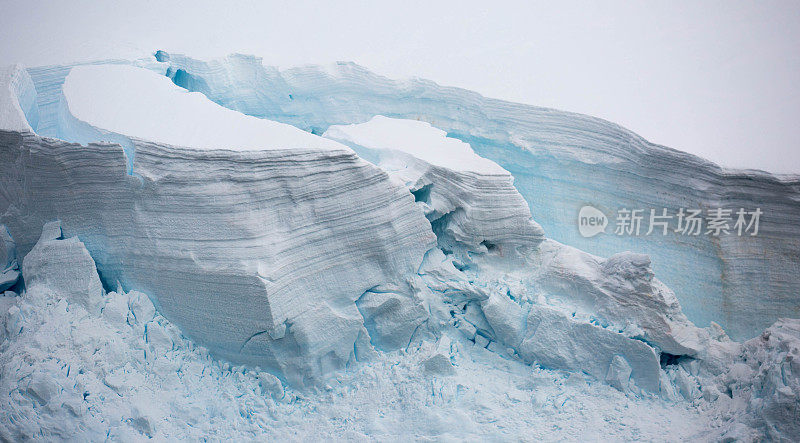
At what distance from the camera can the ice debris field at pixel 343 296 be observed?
2336 mm

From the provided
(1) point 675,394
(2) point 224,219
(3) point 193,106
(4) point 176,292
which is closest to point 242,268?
(2) point 224,219

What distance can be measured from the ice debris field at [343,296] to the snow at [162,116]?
0.02m

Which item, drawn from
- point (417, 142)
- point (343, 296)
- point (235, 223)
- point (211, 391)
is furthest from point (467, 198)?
point (211, 391)

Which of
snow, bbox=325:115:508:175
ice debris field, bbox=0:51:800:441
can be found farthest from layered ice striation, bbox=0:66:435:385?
snow, bbox=325:115:508:175

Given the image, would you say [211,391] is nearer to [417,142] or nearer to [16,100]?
[417,142]

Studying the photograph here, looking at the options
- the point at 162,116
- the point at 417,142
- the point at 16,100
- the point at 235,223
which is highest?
the point at 417,142

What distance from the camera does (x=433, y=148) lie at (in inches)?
123

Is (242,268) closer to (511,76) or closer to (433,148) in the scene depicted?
(433,148)

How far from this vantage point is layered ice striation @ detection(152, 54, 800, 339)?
2.83 metres

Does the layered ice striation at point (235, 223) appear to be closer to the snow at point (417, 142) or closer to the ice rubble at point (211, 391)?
the ice rubble at point (211, 391)

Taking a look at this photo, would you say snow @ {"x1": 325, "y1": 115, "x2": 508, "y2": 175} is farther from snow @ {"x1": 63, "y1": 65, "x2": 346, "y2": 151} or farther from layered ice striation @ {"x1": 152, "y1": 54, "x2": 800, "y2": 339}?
snow @ {"x1": 63, "y1": 65, "x2": 346, "y2": 151}

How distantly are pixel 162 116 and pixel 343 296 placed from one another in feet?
4.30

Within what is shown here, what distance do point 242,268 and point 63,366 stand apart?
0.84 metres

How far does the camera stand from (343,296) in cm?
259
